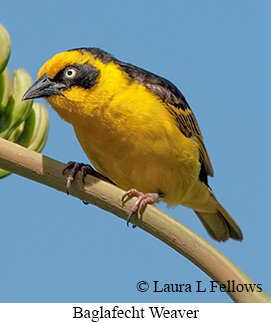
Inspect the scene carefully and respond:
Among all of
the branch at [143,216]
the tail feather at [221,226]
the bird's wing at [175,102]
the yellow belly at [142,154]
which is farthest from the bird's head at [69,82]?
the tail feather at [221,226]

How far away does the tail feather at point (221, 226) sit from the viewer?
5.05m

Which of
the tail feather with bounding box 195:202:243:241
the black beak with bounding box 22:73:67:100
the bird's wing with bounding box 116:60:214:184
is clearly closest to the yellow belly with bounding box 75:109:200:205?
the bird's wing with bounding box 116:60:214:184

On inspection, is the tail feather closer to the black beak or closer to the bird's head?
the bird's head

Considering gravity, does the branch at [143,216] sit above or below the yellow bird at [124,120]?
below

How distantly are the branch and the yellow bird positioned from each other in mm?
657

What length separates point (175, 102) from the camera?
13.5 feet

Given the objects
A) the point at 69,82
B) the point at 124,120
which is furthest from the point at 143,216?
the point at 69,82

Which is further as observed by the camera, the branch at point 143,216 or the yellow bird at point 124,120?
the yellow bird at point 124,120

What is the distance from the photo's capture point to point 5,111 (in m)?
3.16

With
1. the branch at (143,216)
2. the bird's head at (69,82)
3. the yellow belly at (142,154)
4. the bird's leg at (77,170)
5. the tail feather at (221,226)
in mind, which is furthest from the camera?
the tail feather at (221,226)

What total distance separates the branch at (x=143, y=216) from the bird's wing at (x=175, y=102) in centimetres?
146

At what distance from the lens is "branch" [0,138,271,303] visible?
2043 mm

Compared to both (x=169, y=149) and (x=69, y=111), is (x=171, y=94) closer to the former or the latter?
(x=169, y=149)

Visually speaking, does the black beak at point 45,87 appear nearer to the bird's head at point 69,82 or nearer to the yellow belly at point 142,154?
the bird's head at point 69,82
